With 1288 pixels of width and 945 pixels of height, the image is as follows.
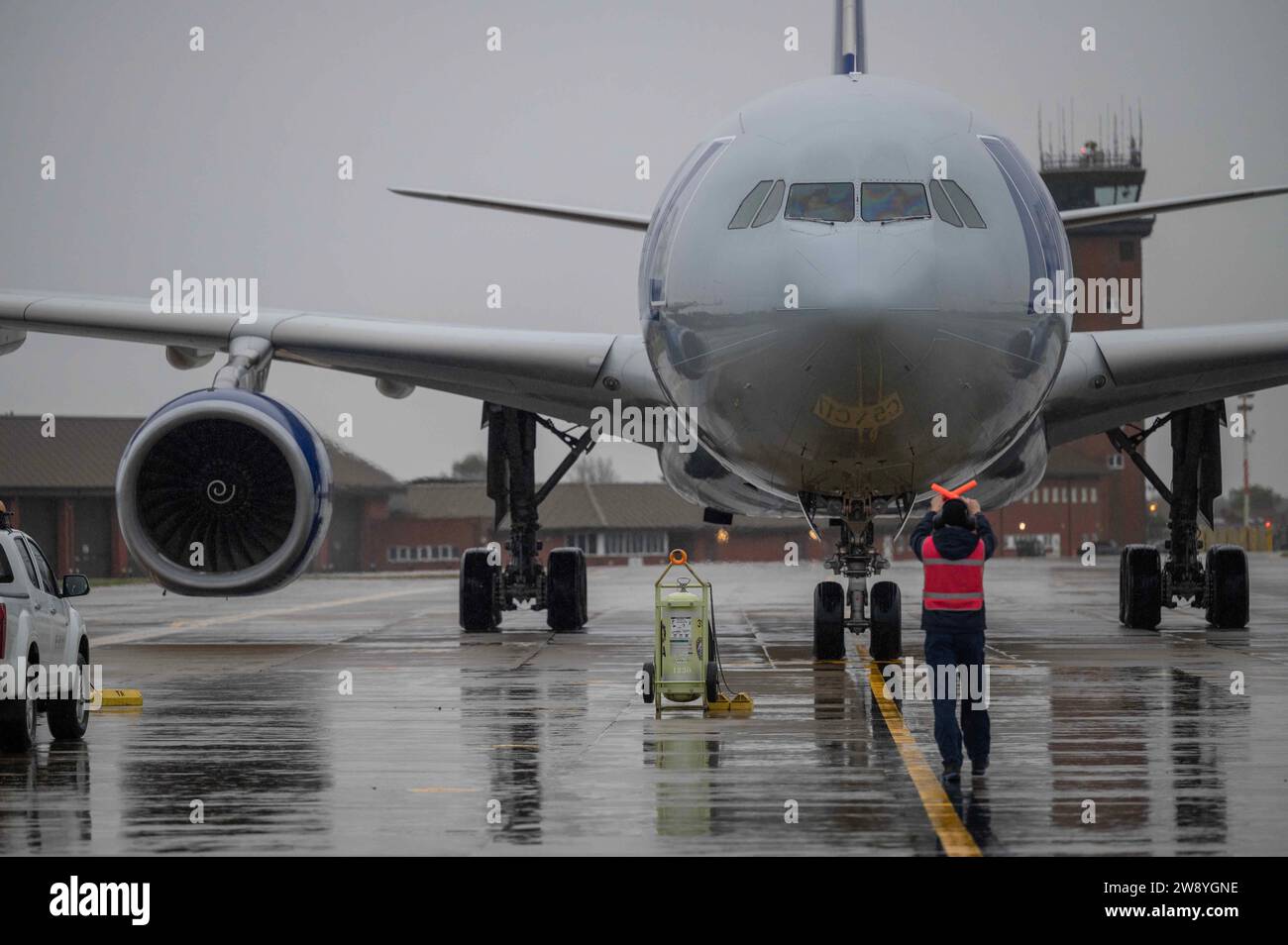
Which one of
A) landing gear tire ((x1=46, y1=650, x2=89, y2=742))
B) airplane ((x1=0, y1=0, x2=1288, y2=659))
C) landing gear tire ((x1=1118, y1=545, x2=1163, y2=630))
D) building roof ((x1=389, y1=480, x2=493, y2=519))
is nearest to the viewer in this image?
landing gear tire ((x1=46, y1=650, x2=89, y2=742))

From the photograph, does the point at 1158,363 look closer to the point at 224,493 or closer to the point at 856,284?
the point at 856,284

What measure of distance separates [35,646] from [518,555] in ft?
33.3

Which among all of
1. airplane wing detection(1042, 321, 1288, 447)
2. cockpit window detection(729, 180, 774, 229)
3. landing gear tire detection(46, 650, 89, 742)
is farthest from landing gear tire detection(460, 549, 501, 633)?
landing gear tire detection(46, 650, 89, 742)

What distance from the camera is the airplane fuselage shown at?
11148 mm

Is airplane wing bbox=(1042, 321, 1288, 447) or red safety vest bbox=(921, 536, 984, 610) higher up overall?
airplane wing bbox=(1042, 321, 1288, 447)

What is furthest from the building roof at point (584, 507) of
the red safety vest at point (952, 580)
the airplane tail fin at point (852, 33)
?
the red safety vest at point (952, 580)

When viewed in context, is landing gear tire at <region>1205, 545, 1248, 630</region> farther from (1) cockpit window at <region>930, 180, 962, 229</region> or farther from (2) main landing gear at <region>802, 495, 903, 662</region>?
(1) cockpit window at <region>930, 180, 962, 229</region>

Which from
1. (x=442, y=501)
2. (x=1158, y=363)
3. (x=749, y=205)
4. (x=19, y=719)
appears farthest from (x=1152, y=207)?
(x=442, y=501)

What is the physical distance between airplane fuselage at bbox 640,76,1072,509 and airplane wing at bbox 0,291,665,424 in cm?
389

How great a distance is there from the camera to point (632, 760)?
965cm

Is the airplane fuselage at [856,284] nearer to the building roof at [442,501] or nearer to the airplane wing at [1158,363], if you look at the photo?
the airplane wing at [1158,363]

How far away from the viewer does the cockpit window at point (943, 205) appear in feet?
37.9
